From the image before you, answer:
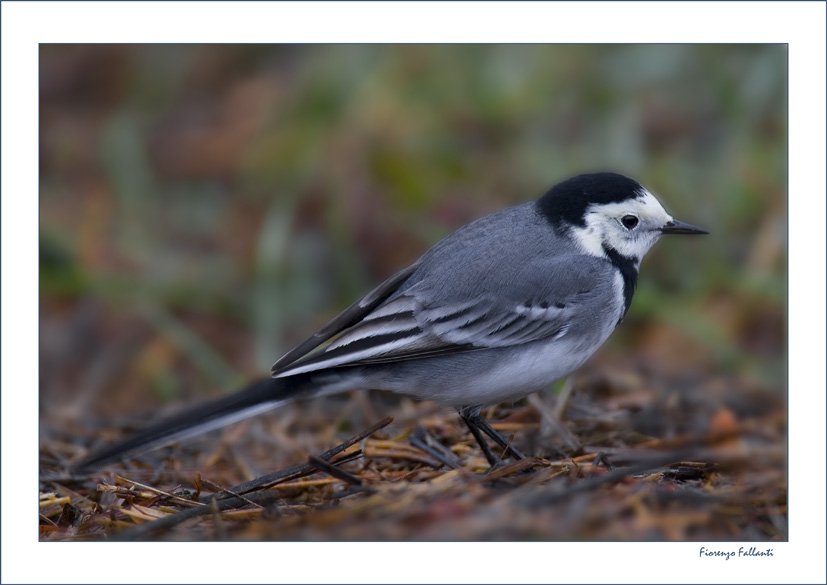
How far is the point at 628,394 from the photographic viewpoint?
5605 mm

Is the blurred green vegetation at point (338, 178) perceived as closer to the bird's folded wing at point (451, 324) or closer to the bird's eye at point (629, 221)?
the bird's eye at point (629, 221)

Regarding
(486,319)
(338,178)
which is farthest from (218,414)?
(338,178)

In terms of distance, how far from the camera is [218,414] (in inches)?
168

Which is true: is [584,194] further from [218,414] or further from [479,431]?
[218,414]

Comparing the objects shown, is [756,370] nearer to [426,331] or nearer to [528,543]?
[426,331]

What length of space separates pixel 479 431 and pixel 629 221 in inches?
53.8

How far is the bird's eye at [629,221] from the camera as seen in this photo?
482 centimetres

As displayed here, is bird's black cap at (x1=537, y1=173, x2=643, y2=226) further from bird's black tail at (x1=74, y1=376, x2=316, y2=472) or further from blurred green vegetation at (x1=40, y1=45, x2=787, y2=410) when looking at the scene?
blurred green vegetation at (x1=40, y1=45, x2=787, y2=410)

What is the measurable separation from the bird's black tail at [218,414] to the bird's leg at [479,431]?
85 cm

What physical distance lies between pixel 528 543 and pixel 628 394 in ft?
7.65

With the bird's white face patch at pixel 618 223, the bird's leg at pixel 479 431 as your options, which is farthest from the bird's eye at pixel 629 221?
the bird's leg at pixel 479 431

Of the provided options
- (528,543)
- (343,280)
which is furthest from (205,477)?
(343,280)

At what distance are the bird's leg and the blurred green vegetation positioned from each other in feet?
8.27

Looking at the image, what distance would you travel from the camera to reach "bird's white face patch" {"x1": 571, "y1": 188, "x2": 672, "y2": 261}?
4.81 m
